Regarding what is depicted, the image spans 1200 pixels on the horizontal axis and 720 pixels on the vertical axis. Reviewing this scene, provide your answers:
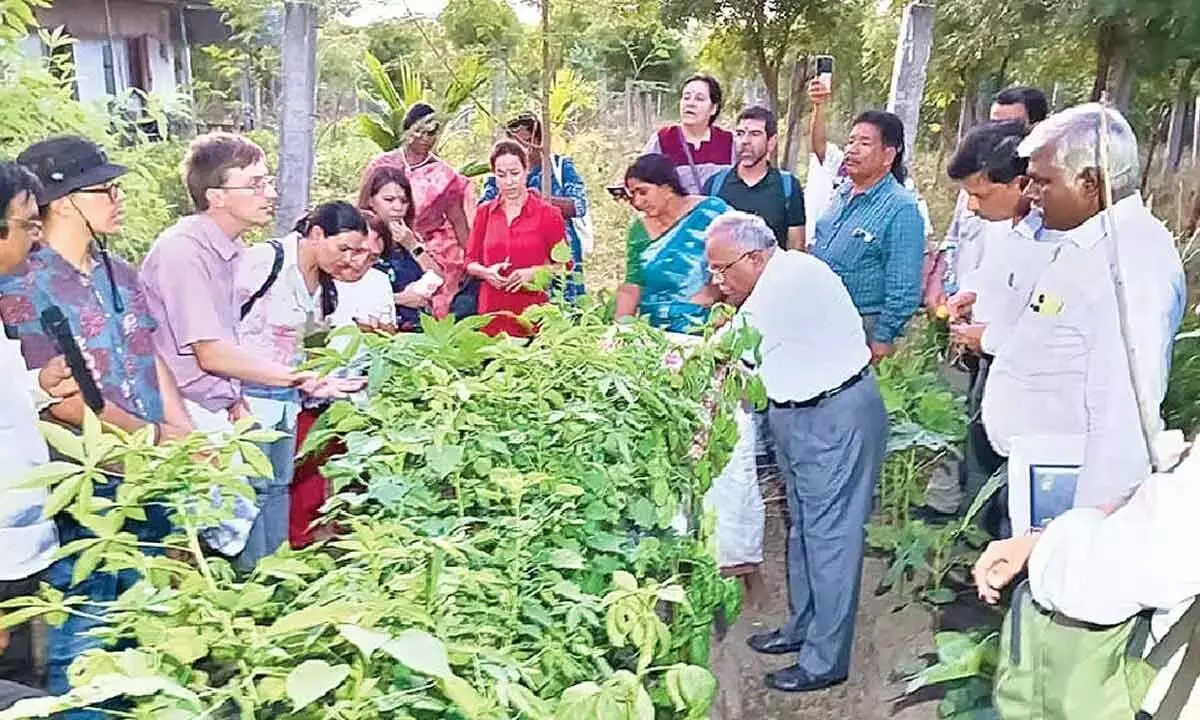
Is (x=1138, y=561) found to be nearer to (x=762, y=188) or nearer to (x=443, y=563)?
(x=443, y=563)

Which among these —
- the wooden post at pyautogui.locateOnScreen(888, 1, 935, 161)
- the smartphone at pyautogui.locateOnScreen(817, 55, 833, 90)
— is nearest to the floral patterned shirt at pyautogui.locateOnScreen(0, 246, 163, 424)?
the smartphone at pyautogui.locateOnScreen(817, 55, 833, 90)

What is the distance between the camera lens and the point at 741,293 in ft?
10.8

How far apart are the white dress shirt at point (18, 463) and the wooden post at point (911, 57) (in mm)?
5622

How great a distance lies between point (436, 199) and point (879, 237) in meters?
2.08

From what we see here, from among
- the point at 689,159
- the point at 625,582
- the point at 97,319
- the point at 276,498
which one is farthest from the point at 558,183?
the point at 625,582

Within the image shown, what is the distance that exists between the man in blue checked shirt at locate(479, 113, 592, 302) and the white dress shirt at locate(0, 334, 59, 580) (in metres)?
3.00

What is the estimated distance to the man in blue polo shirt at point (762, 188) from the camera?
467 cm

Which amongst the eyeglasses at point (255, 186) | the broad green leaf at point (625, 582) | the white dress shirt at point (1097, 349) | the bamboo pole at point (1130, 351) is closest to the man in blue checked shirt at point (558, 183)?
the eyeglasses at point (255, 186)

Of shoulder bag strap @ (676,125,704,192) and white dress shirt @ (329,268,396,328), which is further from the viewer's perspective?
shoulder bag strap @ (676,125,704,192)

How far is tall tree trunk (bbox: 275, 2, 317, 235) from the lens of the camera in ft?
16.8

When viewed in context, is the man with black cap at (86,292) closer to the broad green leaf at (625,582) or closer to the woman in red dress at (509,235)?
the broad green leaf at (625,582)

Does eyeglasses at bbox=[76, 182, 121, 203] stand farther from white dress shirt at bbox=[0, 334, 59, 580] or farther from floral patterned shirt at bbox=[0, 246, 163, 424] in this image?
white dress shirt at bbox=[0, 334, 59, 580]

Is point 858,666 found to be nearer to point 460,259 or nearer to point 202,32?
point 460,259

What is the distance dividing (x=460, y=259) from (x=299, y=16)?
1.26 m
